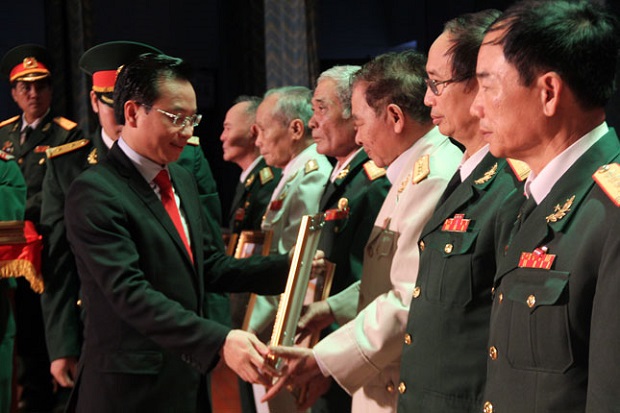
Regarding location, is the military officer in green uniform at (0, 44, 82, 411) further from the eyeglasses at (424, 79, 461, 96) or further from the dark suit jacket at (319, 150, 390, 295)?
the eyeglasses at (424, 79, 461, 96)

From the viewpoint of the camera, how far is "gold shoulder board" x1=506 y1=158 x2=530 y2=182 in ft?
6.02

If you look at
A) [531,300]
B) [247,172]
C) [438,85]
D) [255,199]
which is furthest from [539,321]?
[247,172]

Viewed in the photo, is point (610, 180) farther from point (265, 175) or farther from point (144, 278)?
point (265, 175)

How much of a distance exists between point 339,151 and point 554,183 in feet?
6.11

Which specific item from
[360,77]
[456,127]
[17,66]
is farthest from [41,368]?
[456,127]

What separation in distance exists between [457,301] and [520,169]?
1.01 ft

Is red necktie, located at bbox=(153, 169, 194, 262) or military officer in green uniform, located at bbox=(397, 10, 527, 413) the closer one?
military officer in green uniform, located at bbox=(397, 10, 527, 413)

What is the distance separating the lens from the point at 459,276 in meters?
1.89

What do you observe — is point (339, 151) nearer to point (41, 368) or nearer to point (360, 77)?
point (360, 77)

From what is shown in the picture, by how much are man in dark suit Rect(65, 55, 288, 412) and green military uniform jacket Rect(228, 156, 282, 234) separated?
66.3 inches

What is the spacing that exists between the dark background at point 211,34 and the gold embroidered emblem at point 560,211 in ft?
16.4

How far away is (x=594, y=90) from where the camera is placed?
4.89 feet

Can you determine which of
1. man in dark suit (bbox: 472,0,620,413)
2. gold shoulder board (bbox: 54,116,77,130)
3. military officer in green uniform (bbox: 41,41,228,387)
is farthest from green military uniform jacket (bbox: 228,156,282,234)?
man in dark suit (bbox: 472,0,620,413)

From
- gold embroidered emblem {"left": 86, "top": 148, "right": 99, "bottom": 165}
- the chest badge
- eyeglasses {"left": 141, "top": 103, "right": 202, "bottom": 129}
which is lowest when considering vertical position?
gold embroidered emblem {"left": 86, "top": 148, "right": 99, "bottom": 165}
